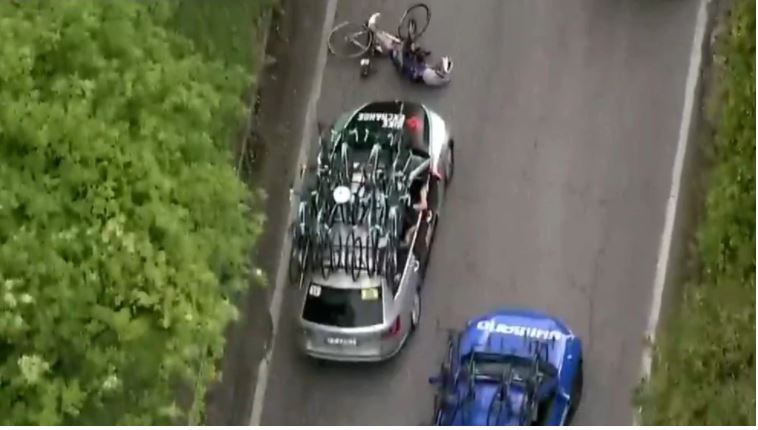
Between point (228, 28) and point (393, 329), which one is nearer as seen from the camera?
point (228, 28)

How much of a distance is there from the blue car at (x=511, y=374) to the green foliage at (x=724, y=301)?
38.8 inches

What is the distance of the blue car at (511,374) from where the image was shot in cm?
1244

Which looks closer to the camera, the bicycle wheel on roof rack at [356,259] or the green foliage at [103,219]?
the green foliage at [103,219]

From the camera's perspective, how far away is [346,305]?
13242 millimetres

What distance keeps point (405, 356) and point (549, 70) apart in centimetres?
439

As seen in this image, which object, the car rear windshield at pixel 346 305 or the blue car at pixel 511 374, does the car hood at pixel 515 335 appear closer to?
the blue car at pixel 511 374

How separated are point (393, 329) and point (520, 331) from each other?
4.98 feet

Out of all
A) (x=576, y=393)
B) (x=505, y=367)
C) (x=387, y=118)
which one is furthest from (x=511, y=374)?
(x=387, y=118)

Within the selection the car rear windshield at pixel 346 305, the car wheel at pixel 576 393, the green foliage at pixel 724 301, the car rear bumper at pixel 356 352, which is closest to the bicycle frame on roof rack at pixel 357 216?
the car rear windshield at pixel 346 305

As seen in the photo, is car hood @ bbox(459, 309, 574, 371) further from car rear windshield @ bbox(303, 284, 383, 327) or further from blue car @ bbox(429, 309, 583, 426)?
car rear windshield @ bbox(303, 284, 383, 327)

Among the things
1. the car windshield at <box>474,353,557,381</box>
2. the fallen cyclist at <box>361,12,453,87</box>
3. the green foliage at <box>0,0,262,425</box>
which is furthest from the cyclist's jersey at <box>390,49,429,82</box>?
the green foliage at <box>0,0,262,425</box>

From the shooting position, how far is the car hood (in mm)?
12922

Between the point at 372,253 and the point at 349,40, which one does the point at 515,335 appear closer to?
the point at 372,253

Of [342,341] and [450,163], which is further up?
[450,163]
